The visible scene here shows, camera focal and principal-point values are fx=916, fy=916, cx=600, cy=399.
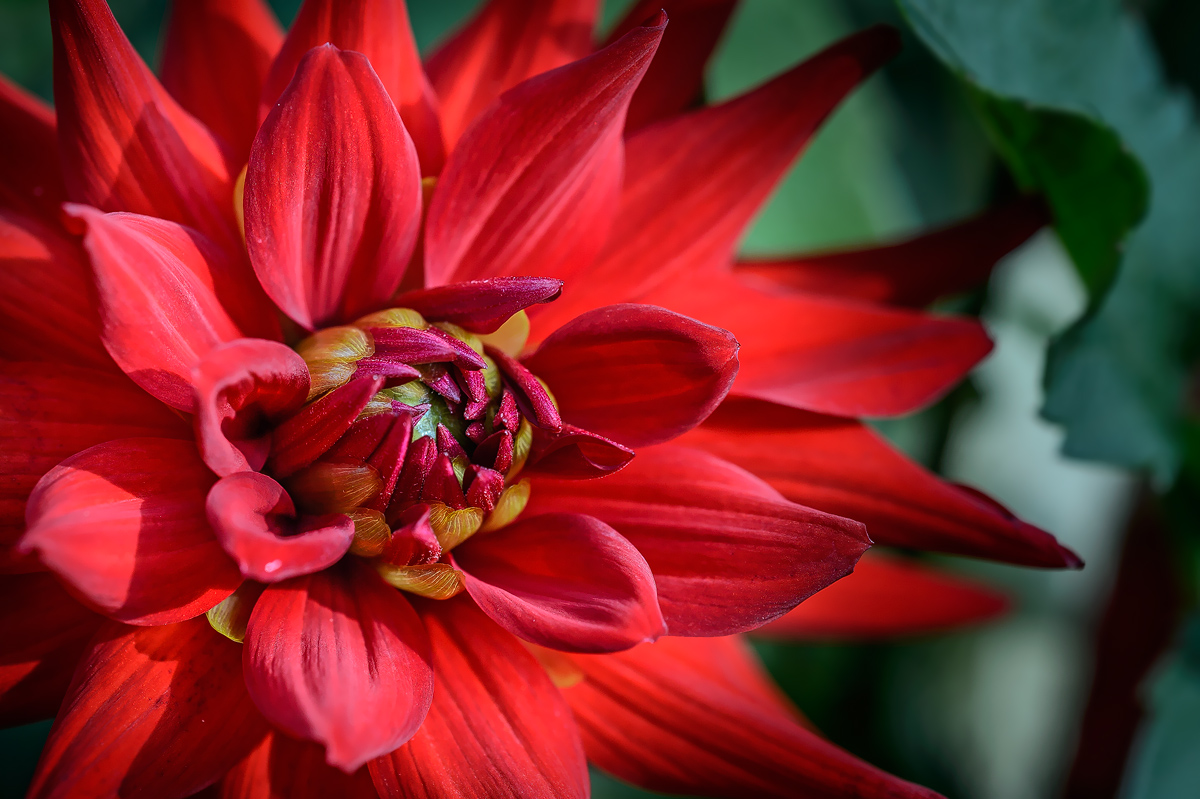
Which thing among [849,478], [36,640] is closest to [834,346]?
[849,478]

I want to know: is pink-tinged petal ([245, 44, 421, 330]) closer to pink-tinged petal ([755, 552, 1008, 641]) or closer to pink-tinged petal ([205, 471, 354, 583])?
pink-tinged petal ([205, 471, 354, 583])

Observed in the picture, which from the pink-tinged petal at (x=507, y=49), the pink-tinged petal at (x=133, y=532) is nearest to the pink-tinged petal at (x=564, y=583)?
the pink-tinged petal at (x=133, y=532)

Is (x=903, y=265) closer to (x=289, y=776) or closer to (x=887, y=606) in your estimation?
(x=887, y=606)

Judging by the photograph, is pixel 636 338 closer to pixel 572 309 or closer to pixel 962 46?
pixel 572 309

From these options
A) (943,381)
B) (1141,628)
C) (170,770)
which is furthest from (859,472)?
(1141,628)

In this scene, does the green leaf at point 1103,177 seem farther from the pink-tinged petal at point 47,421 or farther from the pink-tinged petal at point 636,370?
the pink-tinged petal at point 47,421
